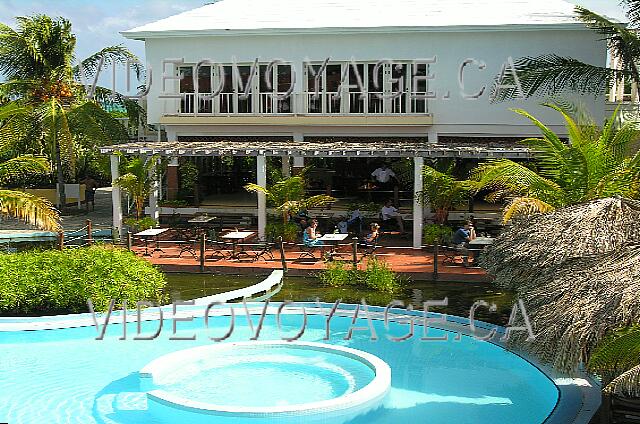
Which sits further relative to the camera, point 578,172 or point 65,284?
point 65,284

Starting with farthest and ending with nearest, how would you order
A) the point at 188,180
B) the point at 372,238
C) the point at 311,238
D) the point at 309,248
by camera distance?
the point at 188,180 → the point at 309,248 → the point at 372,238 → the point at 311,238

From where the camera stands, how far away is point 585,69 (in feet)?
71.8

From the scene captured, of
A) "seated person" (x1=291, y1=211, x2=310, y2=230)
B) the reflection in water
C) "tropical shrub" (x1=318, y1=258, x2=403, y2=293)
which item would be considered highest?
"seated person" (x1=291, y1=211, x2=310, y2=230)

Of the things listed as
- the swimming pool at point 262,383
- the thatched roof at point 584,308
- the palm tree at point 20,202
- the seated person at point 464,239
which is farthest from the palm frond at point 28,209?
the thatched roof at point 584,308

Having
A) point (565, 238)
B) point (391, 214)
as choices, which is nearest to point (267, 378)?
point (565, 238)

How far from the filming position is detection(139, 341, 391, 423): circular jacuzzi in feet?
33.4

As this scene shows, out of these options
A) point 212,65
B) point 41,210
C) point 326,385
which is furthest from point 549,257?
point 212,65

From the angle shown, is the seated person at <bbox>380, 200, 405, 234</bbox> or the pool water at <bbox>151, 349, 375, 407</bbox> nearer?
the pool water at <bbox>151, 349, 375, 407</bbox>

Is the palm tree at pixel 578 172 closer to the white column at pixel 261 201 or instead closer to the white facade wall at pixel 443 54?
the white column at pixel 261 201

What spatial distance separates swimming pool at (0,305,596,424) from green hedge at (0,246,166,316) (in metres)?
0.55

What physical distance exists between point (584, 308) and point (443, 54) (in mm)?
17317

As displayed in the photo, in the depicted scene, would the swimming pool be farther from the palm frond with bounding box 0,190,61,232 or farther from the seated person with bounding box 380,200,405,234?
the seated person with bounding box 380,200,405,234

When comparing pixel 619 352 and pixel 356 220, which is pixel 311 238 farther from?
pixel 619 352

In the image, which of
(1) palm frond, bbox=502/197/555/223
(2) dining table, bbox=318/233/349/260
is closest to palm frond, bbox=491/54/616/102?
(2) dining table, bbox=318/233/349/260
